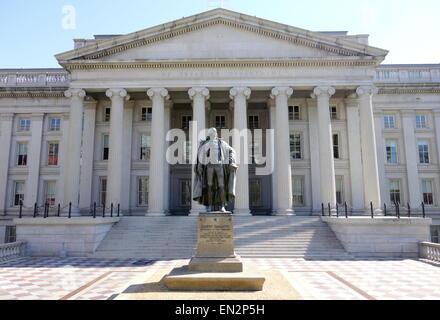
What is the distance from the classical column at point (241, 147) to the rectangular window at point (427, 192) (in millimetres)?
16946

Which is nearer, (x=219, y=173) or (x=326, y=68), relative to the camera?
(x=219, y=173)

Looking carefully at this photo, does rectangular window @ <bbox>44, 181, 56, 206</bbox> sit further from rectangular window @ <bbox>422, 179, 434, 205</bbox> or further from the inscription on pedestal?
rectangular window @ <bbox>422, 179, 434, 205</bbox>

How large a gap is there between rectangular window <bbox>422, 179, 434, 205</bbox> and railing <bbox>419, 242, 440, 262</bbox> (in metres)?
14.4

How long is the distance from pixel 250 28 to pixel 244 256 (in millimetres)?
17188

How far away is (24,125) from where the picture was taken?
31.4 m

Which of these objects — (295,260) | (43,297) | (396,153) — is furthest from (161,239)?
(396,153)

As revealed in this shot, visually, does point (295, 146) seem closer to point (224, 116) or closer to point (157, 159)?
point (224, 116)

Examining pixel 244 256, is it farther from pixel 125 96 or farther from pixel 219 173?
pixel 125 96

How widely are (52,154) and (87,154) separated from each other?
5481mm

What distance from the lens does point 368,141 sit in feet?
78.9

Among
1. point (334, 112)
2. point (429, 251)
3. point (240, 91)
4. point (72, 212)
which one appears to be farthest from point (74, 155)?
point (429, 251)

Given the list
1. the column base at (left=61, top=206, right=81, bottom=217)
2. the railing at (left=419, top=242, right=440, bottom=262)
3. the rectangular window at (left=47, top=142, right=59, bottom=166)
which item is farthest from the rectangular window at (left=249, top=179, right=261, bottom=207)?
the rectangular window at (left=47, top=142, right=59, bottom=166)

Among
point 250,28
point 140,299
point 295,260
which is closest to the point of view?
point 140,299

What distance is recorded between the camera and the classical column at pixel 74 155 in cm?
2398
